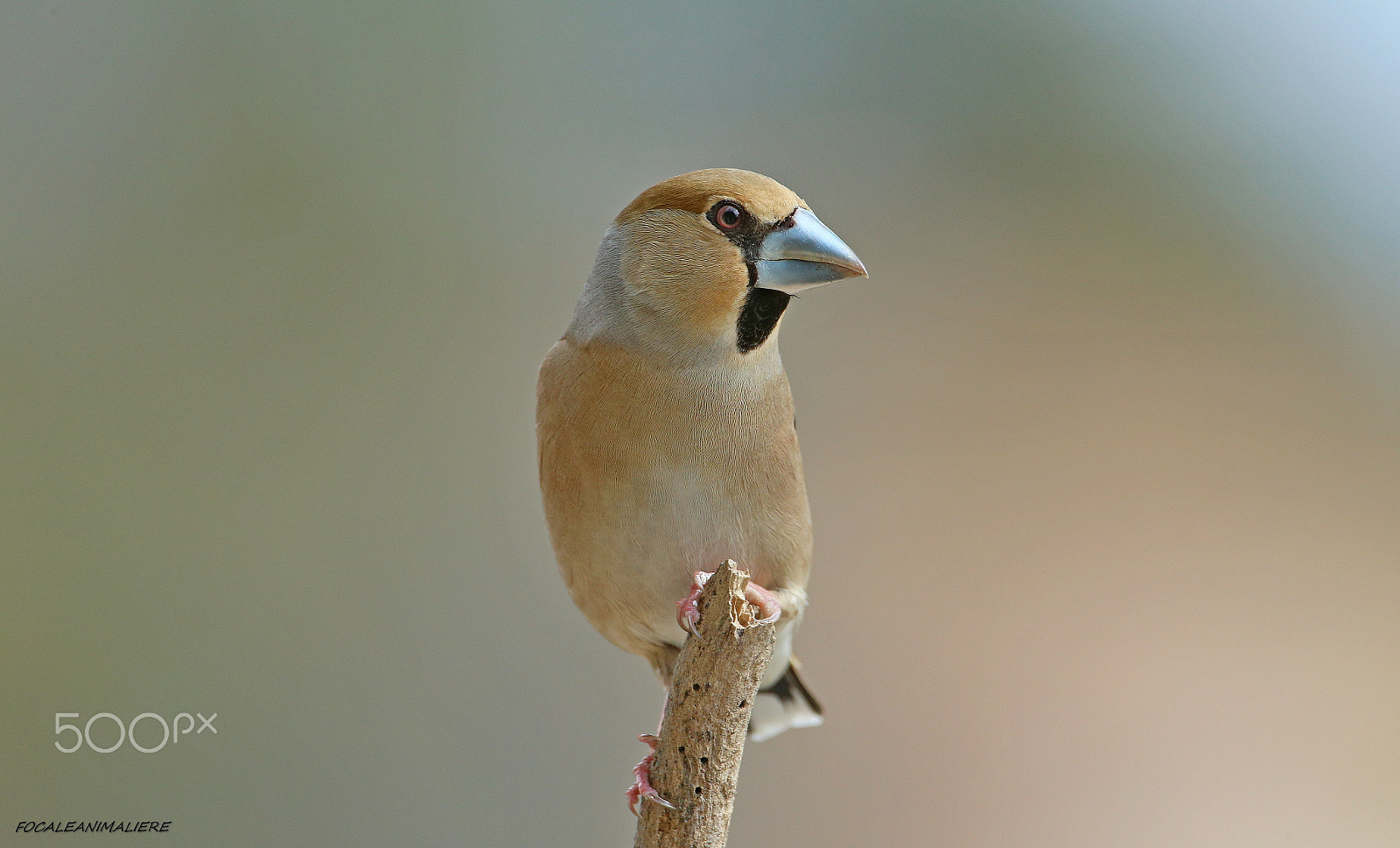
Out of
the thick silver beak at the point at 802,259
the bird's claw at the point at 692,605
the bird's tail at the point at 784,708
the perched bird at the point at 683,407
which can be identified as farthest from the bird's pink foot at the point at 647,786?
the thick silver beak at the point at 802,259

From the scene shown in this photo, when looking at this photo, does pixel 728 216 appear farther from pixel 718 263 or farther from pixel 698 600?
pixel 698 600

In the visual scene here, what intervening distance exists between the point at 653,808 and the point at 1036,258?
2352mm

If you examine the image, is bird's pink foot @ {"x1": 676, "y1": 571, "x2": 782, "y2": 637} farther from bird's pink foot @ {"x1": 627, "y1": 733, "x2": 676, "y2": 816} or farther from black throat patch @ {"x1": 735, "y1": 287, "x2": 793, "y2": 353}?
black throat patch @ {"x1": 735, "y1": 287, "x2": 793, "y2": 353}

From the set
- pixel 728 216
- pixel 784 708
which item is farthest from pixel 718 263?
pixel 784 708

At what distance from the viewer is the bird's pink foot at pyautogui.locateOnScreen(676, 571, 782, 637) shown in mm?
1504

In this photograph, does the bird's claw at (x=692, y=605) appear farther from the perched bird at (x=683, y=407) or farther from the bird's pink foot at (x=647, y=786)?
the bird's pink foot at (x=647, y=786)

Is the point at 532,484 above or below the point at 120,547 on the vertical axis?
above

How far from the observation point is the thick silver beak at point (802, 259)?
4.80 ft

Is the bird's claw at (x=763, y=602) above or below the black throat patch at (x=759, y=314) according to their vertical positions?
below

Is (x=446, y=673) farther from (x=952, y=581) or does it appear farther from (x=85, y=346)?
(x=952, y=581)

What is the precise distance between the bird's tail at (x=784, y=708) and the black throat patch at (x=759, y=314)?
0.82 meters

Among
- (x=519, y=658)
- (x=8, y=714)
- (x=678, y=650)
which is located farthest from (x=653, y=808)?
(x=8, y=714)

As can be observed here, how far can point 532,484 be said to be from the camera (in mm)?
2732

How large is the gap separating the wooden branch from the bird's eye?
51cm
